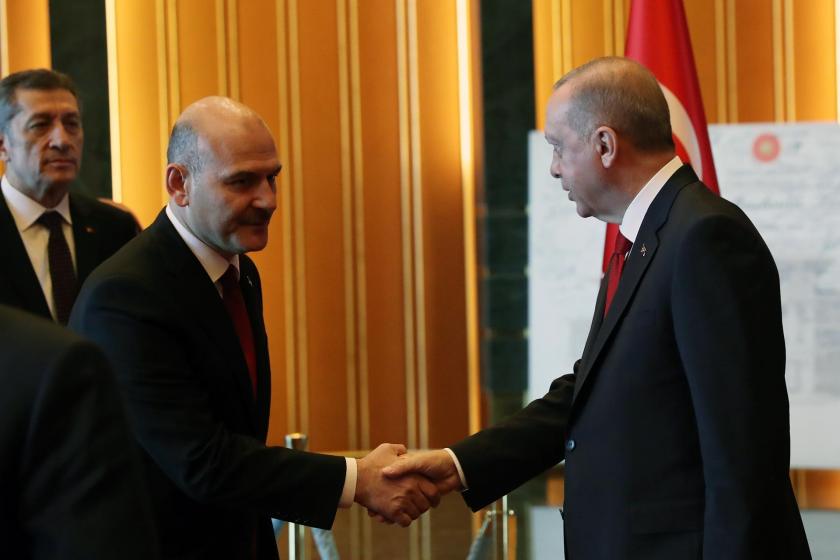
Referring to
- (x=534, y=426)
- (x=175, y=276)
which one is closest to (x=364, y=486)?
(x=534, y=426)

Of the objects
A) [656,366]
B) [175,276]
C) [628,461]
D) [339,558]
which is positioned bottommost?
[339,558]

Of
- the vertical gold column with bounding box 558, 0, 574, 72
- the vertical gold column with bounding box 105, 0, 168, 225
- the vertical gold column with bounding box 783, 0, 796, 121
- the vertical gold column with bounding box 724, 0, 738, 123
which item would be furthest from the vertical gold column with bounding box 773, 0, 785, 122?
the vertical gold column with bounding box 105, 0, 168, 225

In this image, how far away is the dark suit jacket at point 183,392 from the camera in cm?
228

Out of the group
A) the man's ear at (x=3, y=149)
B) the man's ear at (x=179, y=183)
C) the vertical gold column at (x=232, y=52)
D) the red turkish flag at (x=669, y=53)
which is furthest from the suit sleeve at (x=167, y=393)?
the vertical gold column at (x=232, y=52)

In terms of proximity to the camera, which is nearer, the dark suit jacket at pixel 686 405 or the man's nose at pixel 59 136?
the dark suit jacket at pixel 686 405

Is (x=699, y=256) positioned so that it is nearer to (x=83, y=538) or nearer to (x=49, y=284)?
(x=83, y=538)

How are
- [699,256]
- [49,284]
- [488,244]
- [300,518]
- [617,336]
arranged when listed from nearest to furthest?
[699,256], [617,336], [300,518], [49,284], [488,244]

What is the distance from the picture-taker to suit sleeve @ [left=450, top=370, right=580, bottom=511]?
2.79 metres

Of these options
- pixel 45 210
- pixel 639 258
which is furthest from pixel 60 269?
pixel 639 258

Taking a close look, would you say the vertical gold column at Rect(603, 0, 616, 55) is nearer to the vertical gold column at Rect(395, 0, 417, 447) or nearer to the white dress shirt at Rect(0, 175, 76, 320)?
the vertical gold column at Rect(395, 0, 417, 447)

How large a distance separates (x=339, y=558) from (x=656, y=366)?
102 inches

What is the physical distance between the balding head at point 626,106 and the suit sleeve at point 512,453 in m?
0.81

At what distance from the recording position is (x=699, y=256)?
2041 mm

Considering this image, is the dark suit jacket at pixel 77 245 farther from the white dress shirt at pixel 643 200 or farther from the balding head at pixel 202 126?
the white dress shirt at pixel 643 200
